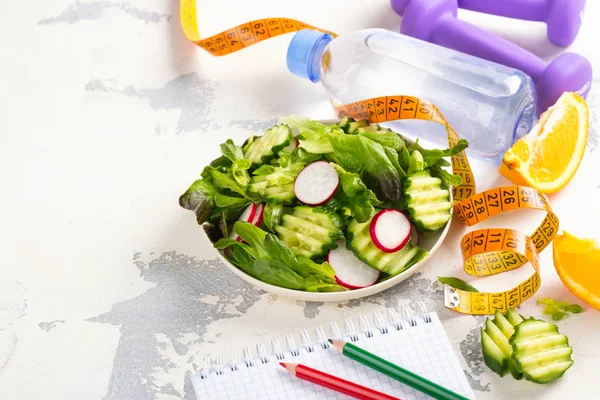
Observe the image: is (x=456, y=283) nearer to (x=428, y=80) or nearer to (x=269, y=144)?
(x=269, y=144)

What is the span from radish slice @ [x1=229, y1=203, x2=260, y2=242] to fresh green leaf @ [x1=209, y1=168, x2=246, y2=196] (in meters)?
0.03

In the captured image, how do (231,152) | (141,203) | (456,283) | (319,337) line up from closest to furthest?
(319,337) → (456,283) → (231,152) → (141,203)

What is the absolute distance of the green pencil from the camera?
117 centimetres

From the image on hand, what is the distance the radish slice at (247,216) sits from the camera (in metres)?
1.44

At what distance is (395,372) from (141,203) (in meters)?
0.72

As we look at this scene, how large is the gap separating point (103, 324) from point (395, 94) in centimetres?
81

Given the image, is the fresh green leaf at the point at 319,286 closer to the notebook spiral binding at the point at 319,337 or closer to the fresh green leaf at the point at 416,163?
the notebook spiral binding at the point at 319,337

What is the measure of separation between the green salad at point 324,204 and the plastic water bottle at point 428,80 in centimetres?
22

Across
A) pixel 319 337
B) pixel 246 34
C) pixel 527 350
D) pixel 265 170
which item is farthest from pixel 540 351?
pixel 246 34

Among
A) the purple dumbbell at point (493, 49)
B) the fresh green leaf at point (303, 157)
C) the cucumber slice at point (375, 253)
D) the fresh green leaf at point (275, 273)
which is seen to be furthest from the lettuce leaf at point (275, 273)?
the purple dumbbell at point (493, 49)

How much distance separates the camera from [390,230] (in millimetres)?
1367

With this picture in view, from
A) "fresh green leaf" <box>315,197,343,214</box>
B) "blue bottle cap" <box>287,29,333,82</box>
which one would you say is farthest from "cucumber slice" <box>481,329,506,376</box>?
"blue bottle cap" <box>287,29,333,82</box>

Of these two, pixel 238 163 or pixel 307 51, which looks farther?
pixel 307 51

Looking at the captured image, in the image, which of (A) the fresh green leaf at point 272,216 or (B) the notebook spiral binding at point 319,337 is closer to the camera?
(B) the notebook spiral binding at point 319,337
